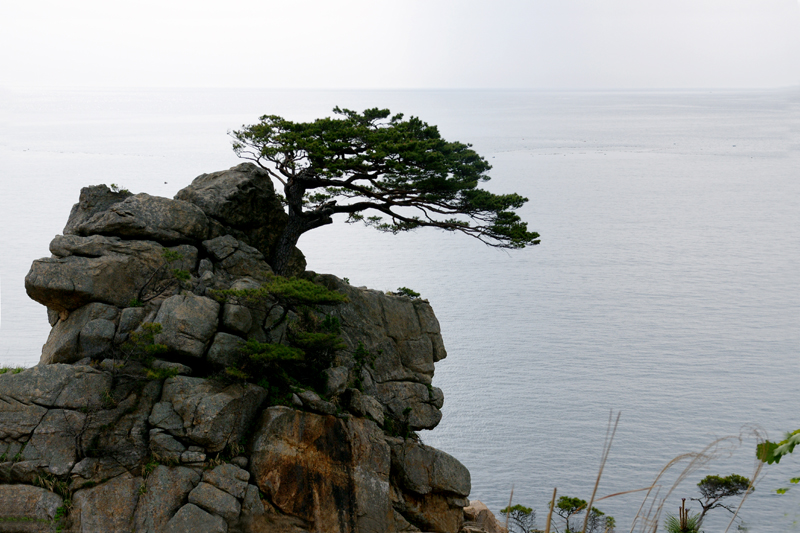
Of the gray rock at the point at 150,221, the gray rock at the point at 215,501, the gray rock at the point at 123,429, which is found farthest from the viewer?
the gray rock at the point at 150,221

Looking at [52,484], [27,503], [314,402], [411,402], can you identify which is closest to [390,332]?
[411,402]

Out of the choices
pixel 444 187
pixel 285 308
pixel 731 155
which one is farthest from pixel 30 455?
pixel 731 155

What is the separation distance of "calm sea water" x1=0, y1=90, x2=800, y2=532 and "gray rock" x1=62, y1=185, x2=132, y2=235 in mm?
11006

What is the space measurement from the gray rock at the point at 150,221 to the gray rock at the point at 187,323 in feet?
6.20

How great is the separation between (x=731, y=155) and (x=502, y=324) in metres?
66.9

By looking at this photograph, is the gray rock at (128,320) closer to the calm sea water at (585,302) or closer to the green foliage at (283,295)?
the green foliage at (283,295)

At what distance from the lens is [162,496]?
36.0ft

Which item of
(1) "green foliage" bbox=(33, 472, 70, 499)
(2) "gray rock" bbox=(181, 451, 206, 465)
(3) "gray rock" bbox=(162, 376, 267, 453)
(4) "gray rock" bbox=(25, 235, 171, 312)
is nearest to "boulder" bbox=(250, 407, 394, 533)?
(3) "gray rock" bbox=(162, 376, 267, 453)

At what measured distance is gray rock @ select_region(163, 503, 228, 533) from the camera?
35.4ft

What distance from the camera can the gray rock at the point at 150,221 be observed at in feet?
44.2

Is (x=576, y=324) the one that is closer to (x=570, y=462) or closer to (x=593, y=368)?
(x=593, y=368)

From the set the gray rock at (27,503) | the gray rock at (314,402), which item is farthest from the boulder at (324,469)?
the gray rock at (27,503)

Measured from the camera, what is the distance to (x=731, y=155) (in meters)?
88.1

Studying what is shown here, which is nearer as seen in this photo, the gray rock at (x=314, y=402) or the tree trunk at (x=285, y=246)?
the gray rock at (x=314, y=402)
